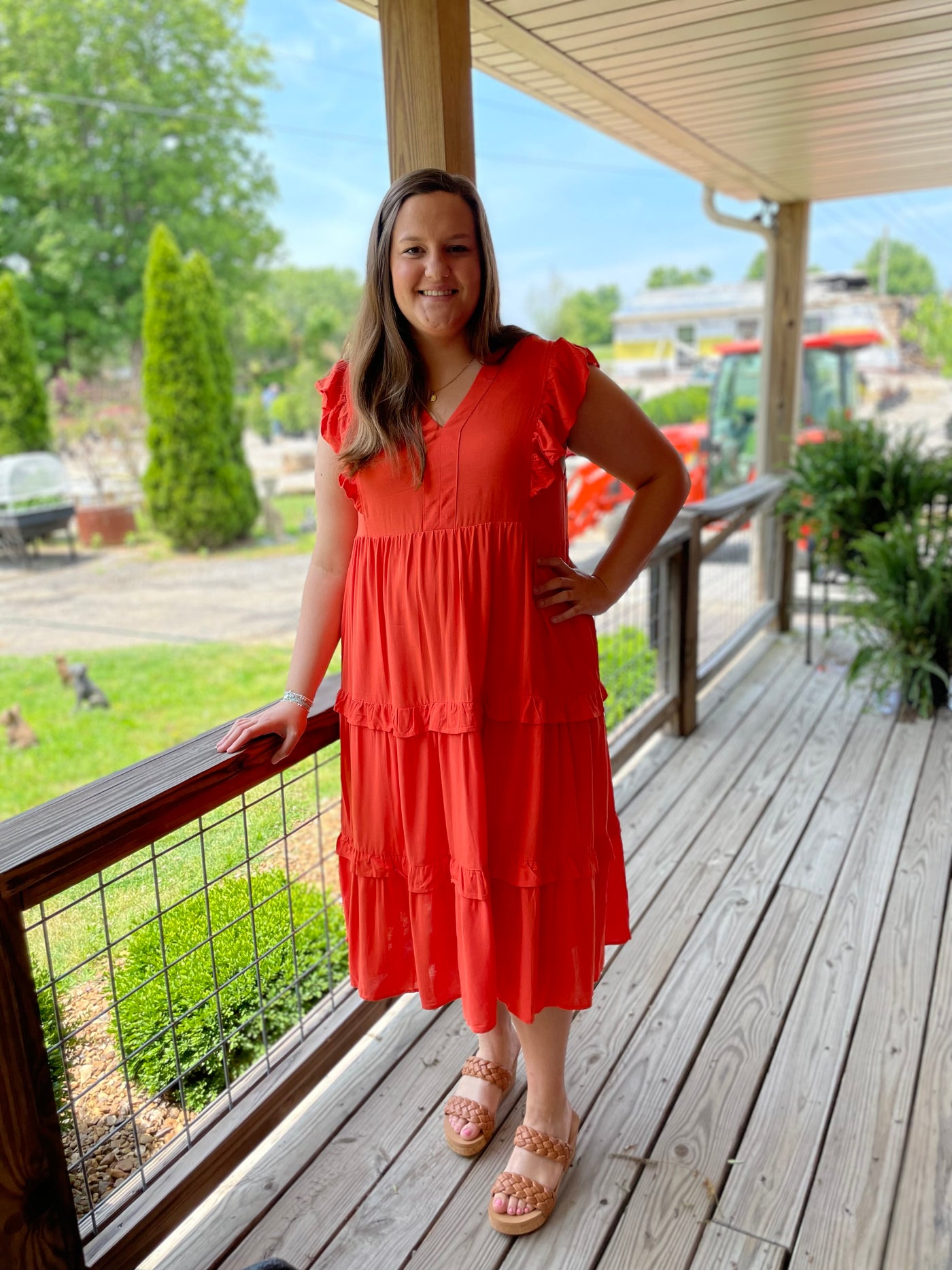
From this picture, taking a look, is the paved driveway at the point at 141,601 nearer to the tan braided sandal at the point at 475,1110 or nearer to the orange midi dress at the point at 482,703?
the tan braided sandal at the point at 475,1110

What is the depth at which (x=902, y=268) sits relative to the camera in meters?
28.0

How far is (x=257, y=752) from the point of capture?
1.37 m

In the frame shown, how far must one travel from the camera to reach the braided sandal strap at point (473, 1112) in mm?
1557

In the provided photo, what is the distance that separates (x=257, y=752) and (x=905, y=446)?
3.27 meters

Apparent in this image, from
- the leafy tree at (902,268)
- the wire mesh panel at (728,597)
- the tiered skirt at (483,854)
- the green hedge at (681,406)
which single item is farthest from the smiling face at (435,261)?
the leafy tree at (902,268)

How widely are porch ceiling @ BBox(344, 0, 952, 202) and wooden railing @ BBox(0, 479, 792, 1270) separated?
5.05 feet

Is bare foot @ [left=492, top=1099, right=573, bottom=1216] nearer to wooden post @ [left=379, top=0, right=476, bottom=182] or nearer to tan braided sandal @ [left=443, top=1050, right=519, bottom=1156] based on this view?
tan braided sandal @ [left=443, top=1050, right=519, bottom=1156]

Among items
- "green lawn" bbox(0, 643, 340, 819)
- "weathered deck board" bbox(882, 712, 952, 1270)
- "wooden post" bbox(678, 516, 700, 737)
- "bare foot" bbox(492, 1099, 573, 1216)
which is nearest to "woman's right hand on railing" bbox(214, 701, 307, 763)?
"bare foot" bbox(492, 1099, 573, 1216)

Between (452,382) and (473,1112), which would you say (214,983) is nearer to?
(473,1112)

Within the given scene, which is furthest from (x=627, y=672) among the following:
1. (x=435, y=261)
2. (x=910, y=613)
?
(x=435, y=261)

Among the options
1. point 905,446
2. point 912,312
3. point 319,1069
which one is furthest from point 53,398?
point 912,312

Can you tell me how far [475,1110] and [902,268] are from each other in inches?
1246

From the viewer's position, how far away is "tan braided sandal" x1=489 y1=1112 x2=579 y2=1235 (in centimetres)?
139

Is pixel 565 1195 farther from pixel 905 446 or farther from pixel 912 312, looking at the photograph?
pixel 912 312
